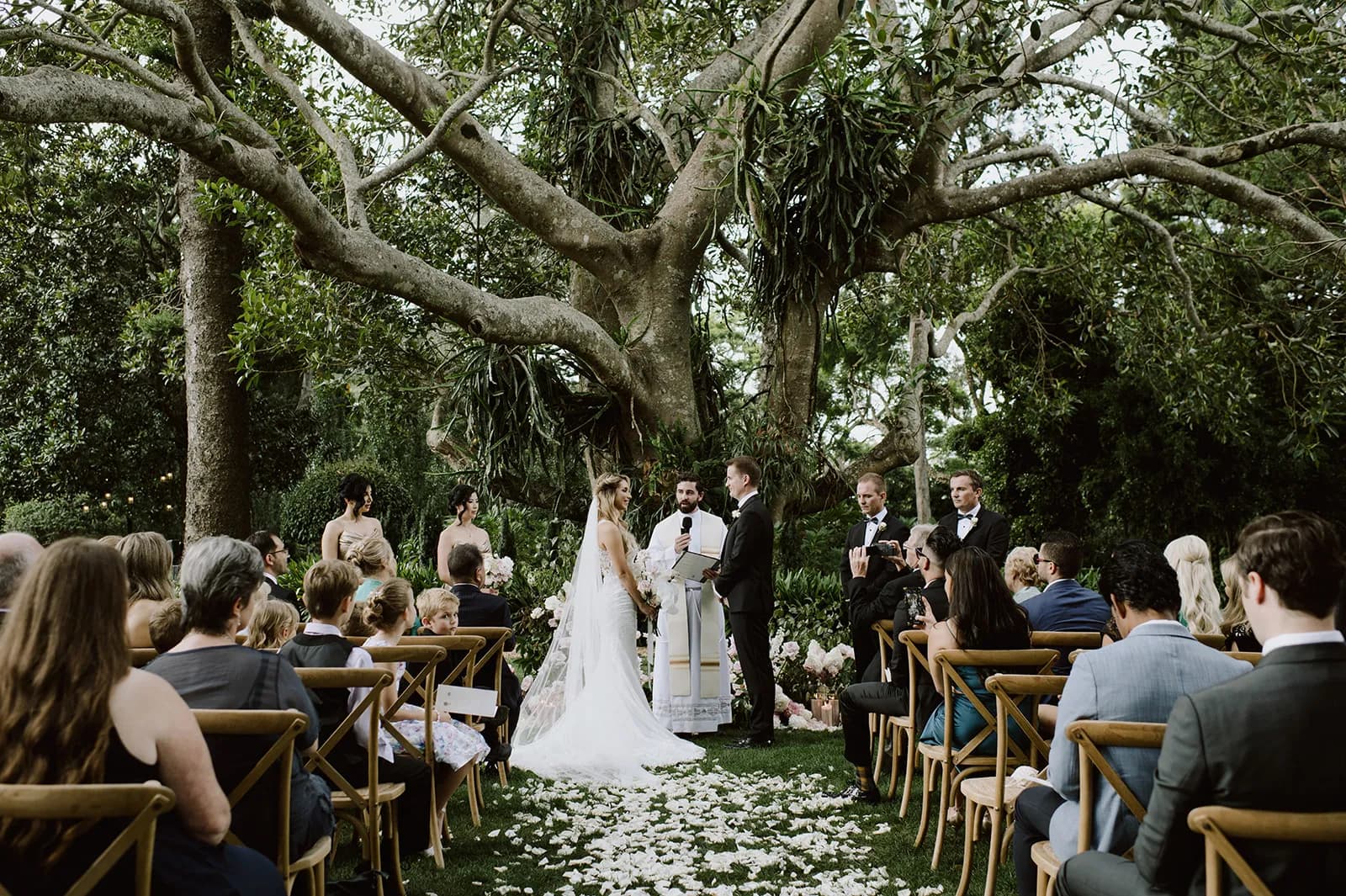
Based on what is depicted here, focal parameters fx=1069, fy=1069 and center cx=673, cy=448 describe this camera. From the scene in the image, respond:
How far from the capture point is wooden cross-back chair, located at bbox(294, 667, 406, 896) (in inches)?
140

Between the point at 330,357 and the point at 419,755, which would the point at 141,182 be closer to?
the point at 330,357

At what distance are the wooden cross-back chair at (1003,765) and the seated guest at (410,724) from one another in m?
2.16

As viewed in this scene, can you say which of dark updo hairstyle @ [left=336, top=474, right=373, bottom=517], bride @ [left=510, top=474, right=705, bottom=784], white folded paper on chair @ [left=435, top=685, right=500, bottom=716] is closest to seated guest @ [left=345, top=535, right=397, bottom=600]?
white folded paper on chair @ [left=435, top=685, right=500, bottom=716]

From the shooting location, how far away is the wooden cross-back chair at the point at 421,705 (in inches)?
158

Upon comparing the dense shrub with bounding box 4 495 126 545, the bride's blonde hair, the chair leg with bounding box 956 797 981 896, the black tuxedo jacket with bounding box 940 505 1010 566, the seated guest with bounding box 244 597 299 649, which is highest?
the dense shrub with bounding box 4 495 126 545

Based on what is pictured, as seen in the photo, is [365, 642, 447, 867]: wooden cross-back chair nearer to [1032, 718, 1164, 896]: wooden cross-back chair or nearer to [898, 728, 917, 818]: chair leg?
[898, 728, 917, 818]: chair leg

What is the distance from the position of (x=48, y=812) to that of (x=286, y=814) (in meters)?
1.04

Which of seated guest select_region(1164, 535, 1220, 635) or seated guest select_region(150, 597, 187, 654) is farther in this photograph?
seated guest select_region(1164, 535, 1220, 635)

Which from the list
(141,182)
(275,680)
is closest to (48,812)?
(275,680)

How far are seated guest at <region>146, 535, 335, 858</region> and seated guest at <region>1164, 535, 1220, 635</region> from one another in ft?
12.3

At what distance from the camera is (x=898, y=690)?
558 cm

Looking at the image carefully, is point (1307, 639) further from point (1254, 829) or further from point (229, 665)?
point (229, 665)

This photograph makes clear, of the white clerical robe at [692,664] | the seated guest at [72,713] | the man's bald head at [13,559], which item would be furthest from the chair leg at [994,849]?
the white clerical robe at [692,664]

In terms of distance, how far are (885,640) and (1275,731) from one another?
4004mm
